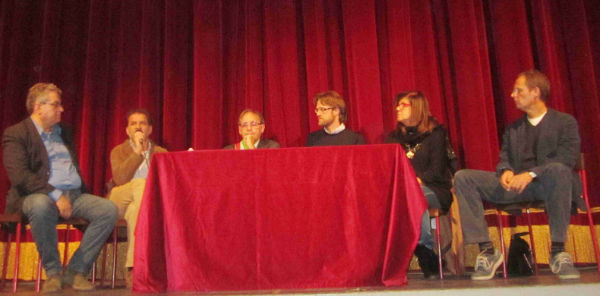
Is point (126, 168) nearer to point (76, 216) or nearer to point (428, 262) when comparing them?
point (76, 216)

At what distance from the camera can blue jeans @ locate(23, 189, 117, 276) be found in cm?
275

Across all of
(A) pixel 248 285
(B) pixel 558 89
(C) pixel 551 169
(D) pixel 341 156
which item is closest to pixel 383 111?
(B) pixel 558 89

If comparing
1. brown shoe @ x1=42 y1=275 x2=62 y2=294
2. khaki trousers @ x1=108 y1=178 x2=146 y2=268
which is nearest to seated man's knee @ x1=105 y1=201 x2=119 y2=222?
khaki trousers @ x1=108 y1=178 x2=146 y2=268

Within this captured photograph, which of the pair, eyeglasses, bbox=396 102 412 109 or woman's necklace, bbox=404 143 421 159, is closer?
woman's necklace, bbox=404 143 421 159

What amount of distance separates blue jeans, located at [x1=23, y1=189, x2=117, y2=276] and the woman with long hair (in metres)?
1.69

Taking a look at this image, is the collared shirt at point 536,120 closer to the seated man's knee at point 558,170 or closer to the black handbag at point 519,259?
the seated man's knee at point 558,170

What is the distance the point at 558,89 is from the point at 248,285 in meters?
2.71

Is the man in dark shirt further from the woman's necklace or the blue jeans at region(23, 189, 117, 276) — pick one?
the blue jeans at region(23, 189, 117, 276)

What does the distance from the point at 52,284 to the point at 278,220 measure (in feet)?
4.06

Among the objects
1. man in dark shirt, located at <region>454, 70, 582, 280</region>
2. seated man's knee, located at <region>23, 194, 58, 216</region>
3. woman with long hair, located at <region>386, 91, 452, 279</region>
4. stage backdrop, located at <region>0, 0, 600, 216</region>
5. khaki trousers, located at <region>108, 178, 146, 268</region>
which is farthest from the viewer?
stage backdrop, located at <region>0, 0, 600, 216</region>

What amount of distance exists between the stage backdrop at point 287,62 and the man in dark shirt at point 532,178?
2.63ft

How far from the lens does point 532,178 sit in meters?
2.72

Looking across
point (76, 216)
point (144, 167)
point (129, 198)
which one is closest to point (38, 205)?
point (76, 216)

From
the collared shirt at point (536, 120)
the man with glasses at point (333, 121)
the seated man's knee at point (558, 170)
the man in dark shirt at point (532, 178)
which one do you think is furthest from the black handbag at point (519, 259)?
the man with glasses at point (333, 121)
